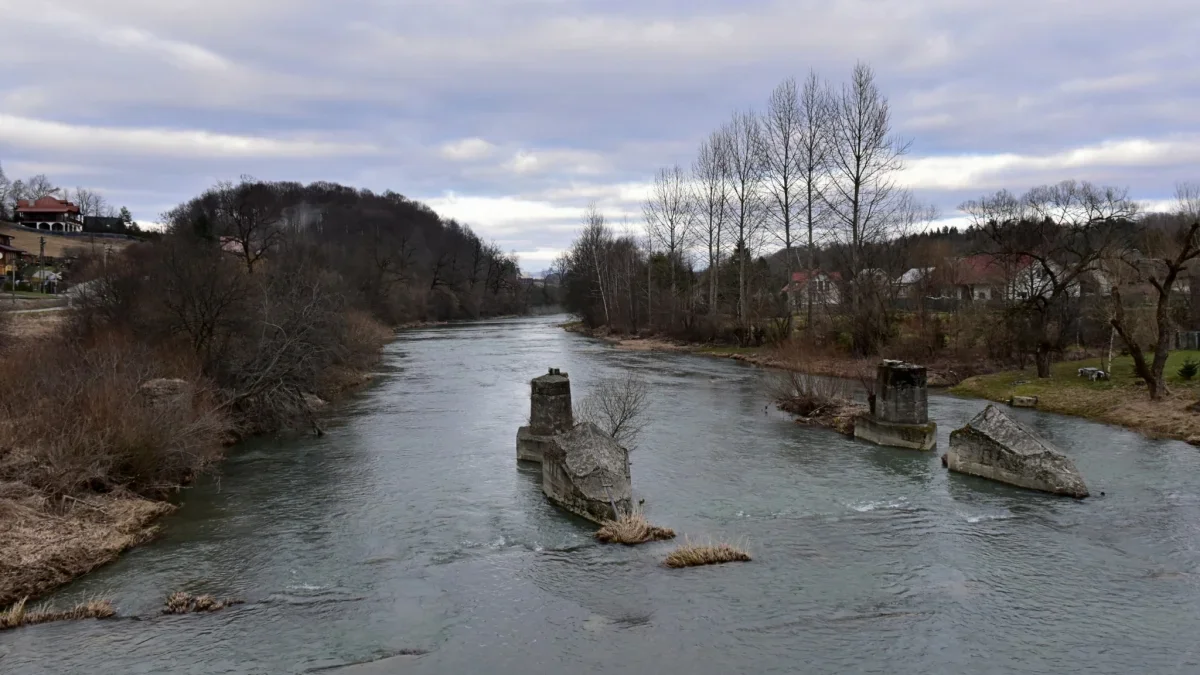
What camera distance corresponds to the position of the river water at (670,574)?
8234 mm

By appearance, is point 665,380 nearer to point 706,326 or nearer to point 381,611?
point 706,326

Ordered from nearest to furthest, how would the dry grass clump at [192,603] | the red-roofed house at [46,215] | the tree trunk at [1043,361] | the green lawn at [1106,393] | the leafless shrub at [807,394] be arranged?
the dry grass clump at [192,603] < the green lawn at [1106,393] < the leafless shrub at [807,394] < the tree trunk at [1043,361] < the red-roofed house at [46,215]

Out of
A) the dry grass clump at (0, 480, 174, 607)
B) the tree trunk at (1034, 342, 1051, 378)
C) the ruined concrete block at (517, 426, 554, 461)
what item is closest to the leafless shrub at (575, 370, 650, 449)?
the ruined concrete block at (517, 426, 554, 461)

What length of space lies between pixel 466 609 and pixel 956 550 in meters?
7.34

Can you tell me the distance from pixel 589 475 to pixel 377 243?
117m

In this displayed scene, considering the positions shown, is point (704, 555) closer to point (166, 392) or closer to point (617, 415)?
point (617, 415)

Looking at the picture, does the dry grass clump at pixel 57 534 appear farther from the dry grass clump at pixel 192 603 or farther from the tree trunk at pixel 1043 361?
the tree trunk at pixel 1043 361

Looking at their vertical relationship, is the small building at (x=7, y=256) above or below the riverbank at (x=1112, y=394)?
above

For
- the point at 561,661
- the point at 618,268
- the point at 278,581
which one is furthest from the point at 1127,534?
the point at 618,268

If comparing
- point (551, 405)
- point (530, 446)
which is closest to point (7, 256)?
point (530, 446)

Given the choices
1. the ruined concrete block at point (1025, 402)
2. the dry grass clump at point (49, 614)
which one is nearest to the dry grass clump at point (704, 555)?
the dry grass clump at point (49, 614)

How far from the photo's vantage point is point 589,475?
13.3m

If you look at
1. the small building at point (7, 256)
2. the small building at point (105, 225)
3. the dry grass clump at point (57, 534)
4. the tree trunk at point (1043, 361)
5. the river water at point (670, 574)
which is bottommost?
the river water at point (670, 574)

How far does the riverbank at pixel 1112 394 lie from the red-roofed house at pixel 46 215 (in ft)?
408
